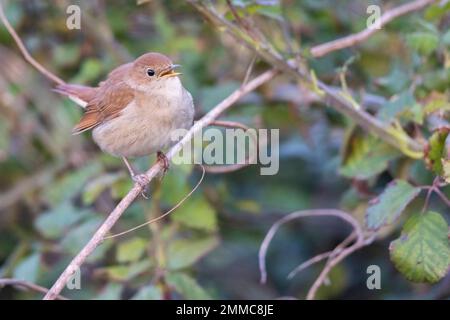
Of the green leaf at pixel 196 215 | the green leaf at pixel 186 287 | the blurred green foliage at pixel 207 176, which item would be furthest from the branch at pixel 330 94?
the green leaf at pixel 186 287

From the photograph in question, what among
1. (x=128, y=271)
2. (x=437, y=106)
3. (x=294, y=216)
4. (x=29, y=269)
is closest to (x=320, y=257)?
(x=294, y=216)

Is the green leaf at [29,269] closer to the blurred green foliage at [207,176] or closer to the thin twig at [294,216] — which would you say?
the blurred green foliage at [207,176]

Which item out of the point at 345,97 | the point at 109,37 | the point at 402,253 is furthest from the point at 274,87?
the point at 402,253

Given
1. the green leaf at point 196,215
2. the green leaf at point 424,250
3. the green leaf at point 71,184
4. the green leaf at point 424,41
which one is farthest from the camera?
the green leaf at point 71,184

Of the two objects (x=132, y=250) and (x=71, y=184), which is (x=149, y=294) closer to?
(x=132, y=250)

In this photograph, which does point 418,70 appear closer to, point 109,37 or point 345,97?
point 345,97

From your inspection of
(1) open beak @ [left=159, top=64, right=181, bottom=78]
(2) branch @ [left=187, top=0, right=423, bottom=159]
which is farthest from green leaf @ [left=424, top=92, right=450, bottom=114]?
(1) open beak @ [left=159, top=64, right=181, bottom=78]
